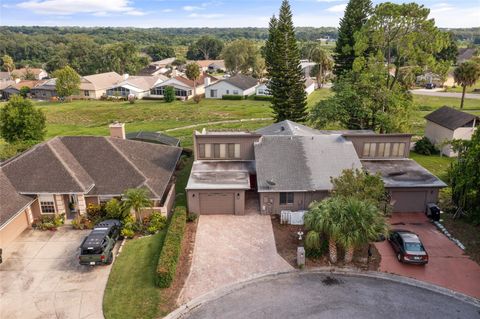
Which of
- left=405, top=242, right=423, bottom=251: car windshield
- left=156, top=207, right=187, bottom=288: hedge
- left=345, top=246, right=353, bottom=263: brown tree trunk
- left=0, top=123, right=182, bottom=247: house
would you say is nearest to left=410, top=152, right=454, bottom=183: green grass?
left=405, top=242, right=423, bottom=251: car windshield

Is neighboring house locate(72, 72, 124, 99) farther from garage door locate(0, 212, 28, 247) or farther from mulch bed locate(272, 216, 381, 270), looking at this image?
mulch bed locate(272, 216, 381, 270)

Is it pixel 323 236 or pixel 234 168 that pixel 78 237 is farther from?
pixel 323 236

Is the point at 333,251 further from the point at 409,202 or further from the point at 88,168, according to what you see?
the point at 88,168

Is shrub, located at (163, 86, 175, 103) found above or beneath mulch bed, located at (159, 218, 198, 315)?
above

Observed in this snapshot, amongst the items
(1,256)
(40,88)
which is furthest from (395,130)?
(40,88)

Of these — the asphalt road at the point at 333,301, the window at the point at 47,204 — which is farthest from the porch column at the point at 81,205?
the asphalt road at the point at 333,301

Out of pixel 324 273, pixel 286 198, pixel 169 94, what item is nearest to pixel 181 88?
pixel 169 94
